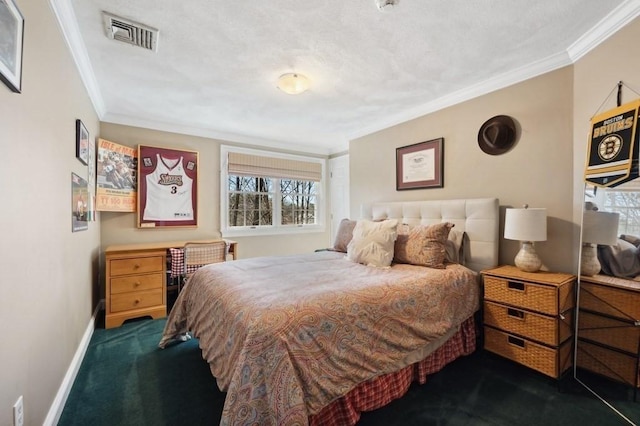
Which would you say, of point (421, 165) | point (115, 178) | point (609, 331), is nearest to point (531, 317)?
point (609, 331)

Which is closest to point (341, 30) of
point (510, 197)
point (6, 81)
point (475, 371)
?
point (6, 81)

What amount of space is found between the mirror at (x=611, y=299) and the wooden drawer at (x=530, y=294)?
0.16 meters

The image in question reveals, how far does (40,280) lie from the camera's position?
1.40m

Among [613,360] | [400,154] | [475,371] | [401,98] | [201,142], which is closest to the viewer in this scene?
[613,360]

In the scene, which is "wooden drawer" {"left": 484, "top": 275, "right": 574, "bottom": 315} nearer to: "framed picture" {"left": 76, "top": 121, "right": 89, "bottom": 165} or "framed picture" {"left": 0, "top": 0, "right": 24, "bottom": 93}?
"framed picture" {"left": 0, "top": 0, "right": 24, "bottom": 93}

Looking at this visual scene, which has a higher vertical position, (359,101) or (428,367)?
(359,101)

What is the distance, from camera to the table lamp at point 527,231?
207cm

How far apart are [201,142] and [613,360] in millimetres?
4775

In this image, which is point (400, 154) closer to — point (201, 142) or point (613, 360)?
point (613, 360)

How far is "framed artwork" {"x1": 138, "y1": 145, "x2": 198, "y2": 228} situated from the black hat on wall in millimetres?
3626

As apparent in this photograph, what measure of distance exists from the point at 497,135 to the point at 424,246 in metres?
1.27

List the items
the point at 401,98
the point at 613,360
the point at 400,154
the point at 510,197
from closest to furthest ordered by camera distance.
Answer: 1. the point at 613,360
2. the point at 510,197
3. the point at 401,98
4. the point at 400,154

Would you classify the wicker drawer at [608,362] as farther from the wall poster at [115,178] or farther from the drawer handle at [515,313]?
the wall poster at [115,178]

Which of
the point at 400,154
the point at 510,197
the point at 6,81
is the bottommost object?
the point at 510,197
